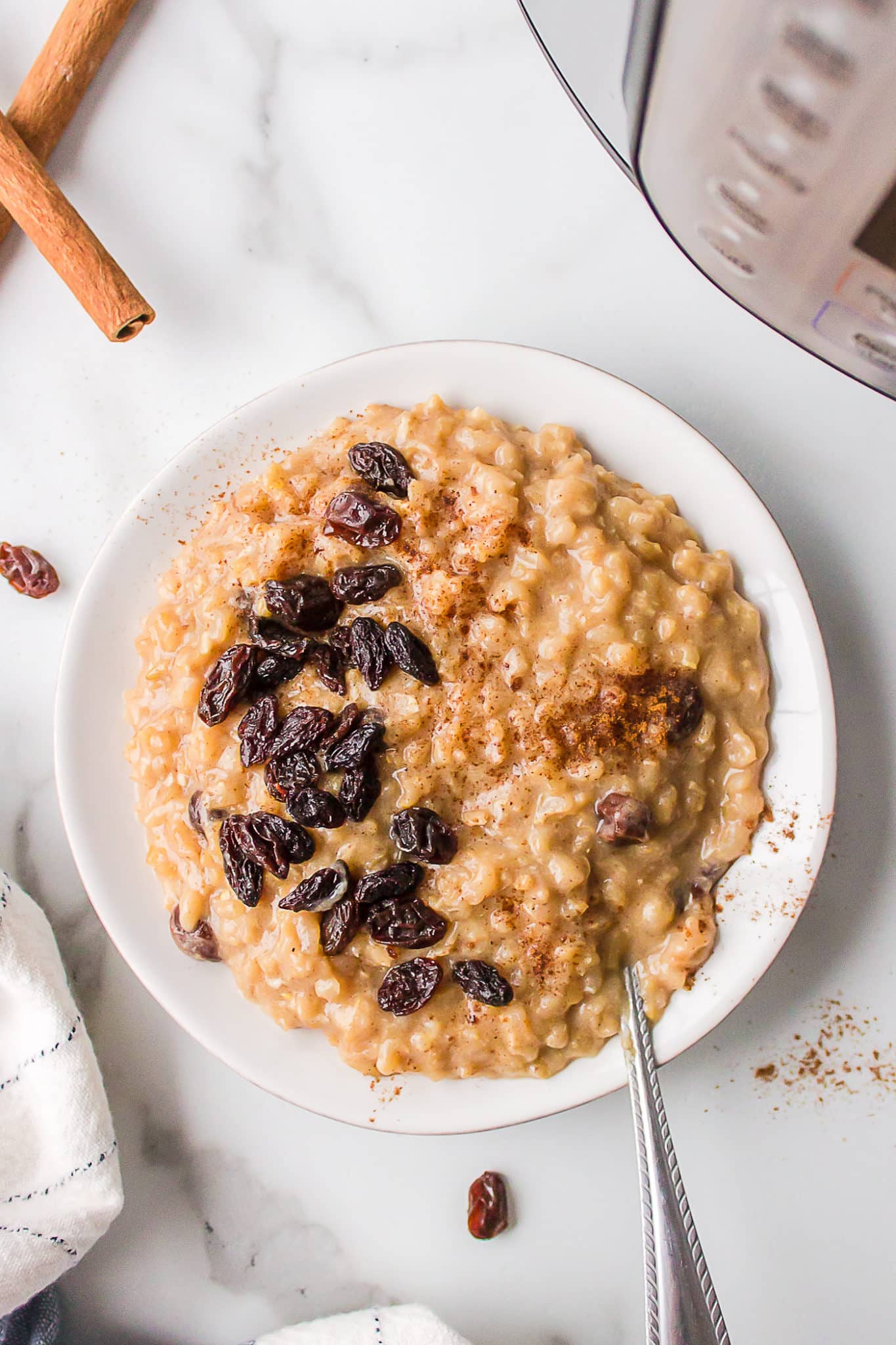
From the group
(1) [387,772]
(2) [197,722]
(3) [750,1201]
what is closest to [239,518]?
(2) [197,722]

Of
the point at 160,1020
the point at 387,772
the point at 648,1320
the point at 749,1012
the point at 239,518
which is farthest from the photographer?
the point at 160,1020

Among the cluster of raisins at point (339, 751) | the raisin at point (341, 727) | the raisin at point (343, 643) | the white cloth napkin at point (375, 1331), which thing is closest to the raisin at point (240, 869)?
the cluster of raisins at point (339, 751)

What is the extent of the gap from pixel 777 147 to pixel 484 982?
1.48 meters

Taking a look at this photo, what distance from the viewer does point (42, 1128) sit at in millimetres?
2172

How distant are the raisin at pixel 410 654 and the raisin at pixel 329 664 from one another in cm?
11

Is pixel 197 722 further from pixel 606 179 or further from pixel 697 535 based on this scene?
pixel 606 179

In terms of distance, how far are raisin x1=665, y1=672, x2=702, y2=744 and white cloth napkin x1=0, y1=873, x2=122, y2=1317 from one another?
1.36 metres

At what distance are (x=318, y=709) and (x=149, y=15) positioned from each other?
5.07 ft

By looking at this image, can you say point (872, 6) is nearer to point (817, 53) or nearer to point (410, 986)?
point (817, 53)

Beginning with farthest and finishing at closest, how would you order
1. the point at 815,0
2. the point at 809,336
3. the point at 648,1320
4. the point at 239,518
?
1. the point at 239,518
2. the point at 648,1320
3. the point at 809,336
4. the point at 815,0

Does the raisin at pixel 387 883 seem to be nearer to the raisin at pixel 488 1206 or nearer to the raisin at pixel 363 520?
the raisin at pixel 363 520

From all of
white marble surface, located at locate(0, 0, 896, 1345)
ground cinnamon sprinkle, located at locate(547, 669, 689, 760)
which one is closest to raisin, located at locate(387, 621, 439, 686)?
ground cinnamon sprinkle, located at locate(547, 669, 689, 760)

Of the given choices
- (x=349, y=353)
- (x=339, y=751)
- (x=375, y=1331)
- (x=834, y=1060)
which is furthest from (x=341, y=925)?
(x=349, y=353)

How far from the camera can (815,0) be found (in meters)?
0.52
